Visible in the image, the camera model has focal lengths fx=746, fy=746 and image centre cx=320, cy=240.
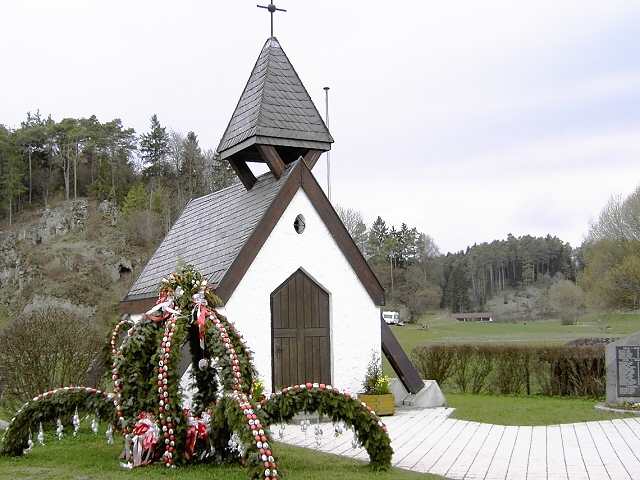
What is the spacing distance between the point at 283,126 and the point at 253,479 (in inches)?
352

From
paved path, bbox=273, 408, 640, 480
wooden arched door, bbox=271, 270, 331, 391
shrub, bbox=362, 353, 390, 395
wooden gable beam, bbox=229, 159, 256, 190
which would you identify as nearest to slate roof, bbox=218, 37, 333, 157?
wooden gable beam, bbox=229, 159, 256, 190

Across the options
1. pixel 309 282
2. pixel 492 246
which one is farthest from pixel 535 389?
pixel 492 246

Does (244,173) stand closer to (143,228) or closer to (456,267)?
(143,228)

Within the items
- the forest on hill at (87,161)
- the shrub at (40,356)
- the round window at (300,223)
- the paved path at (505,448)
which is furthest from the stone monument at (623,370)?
the forest on hill at (87,161)

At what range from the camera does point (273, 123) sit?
14.5 meters

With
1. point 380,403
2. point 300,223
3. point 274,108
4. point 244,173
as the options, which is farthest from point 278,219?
point 380,403

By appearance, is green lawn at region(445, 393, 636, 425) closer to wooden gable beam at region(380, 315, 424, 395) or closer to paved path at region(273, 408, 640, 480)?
paved path at region(273, 408, 640, 480)

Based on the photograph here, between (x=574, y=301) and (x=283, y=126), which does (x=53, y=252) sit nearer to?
(x=574, y=301)

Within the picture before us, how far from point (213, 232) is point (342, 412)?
7.69 m

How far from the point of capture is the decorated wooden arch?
8.09 meters

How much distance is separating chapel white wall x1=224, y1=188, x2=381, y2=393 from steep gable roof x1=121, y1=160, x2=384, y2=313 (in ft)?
0.55

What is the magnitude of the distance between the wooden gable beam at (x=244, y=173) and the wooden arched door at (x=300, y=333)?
2.64 metres

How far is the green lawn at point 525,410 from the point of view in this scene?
42.1ft

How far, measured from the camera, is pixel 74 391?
8.91 m
